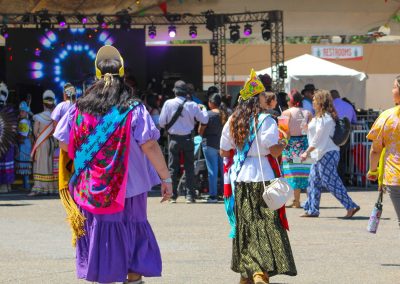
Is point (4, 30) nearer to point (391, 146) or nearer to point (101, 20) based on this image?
point (101, 20)

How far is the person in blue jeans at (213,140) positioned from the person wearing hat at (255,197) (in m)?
6.89

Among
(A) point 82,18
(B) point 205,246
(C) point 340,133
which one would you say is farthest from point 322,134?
(A) point 82,18

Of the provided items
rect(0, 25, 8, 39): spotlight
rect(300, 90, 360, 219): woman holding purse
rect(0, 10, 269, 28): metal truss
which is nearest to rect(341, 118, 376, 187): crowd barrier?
rect(300, 90, 360, 219): woman holding purse

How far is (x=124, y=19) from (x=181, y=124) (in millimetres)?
8663

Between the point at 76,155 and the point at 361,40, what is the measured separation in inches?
2048

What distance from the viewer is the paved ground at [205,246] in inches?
323

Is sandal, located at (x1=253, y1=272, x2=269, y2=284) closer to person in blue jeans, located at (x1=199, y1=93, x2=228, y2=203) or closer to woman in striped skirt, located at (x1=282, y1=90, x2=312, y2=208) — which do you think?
woman in striped skirt, located at (x1=282, y1=90, x2=312, y2=208)

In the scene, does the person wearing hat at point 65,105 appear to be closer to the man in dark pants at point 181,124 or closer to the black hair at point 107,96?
the man in dark pants at point 181,124

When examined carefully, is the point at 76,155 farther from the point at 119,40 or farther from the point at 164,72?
the point at 164,72

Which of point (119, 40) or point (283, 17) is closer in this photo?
point (119, 40)

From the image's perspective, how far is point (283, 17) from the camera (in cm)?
2434

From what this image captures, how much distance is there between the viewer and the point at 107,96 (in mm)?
6371

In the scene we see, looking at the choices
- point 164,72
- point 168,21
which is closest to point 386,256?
point 168,21

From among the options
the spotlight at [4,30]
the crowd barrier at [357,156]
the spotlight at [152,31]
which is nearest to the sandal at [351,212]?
the crowd barrier at [357,156]
